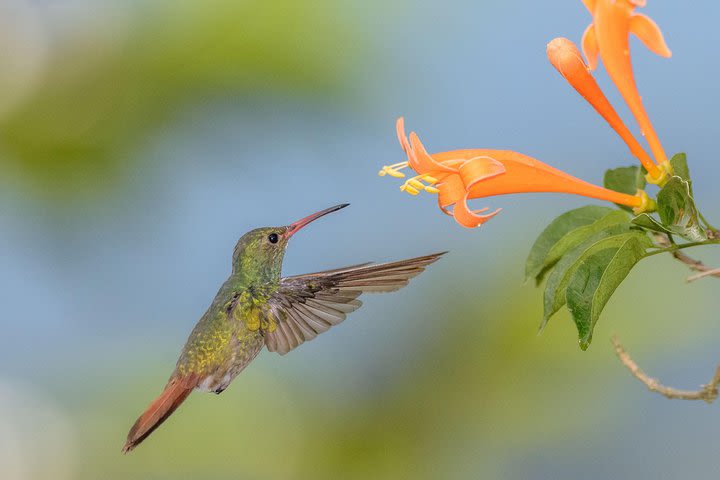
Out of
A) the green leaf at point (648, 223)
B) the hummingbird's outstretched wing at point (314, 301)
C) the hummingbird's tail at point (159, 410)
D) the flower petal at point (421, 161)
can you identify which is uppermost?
the flower petal at point (421, 161)

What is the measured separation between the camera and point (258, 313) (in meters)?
3.01

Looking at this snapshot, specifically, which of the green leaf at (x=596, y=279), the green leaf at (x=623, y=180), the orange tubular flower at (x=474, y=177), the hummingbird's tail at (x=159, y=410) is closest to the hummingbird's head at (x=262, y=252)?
the hummingbird's tail at (x=159, y=410)

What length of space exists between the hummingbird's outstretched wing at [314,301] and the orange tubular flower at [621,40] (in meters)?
0.97

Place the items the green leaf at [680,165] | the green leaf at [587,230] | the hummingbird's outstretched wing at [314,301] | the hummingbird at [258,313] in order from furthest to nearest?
1. the hummingbird at [258,313]
2. the hummingbird's outstretched wing at [314,301]
3. the green leaf at [587,230]
4. the green leaf at [680,165]

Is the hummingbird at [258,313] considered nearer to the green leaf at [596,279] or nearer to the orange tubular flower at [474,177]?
the orange tubular flower at [474,177]

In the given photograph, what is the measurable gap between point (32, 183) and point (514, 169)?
6828 mm

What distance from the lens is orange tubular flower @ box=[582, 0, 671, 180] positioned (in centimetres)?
183

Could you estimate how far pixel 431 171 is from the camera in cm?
195

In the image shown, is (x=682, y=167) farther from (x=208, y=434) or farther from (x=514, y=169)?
(x=208, y=434)

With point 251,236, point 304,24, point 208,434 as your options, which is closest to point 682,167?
point 251,236

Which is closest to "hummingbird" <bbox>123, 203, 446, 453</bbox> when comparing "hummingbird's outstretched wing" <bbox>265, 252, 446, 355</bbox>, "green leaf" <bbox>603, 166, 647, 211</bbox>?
"hummingbird's outstretched wing" <bbox>265, 252, 446, 355</bbox>

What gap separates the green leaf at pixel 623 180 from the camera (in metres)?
2.32

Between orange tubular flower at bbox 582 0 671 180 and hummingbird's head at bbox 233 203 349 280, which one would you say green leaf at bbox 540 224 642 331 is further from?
hummingbird's head at bbox 233 203 349 280

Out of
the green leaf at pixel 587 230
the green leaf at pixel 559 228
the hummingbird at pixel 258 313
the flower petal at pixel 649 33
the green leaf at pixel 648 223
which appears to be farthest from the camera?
the hummingbird at pixel 258 313
